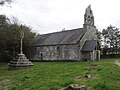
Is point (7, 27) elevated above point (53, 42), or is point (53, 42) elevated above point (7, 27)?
point (7, 27)

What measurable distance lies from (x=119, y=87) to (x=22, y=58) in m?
21.7

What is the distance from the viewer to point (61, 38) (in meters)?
51.7

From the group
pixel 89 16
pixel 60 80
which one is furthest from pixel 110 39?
pixel 60 80

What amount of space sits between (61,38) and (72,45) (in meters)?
5.96

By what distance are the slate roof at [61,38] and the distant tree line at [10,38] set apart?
3.05m

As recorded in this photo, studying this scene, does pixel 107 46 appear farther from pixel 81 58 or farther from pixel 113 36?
pixel 81 58

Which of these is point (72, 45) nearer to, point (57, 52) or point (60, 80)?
point (57, 52)

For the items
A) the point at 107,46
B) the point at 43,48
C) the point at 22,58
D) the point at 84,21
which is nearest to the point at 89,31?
the point at 84,21

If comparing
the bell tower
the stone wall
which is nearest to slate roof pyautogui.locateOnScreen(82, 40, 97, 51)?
the stone wall

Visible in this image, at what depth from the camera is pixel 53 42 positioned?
52.8 metres

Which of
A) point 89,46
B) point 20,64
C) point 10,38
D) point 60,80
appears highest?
point 10,38

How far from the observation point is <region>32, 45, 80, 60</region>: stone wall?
46.1m

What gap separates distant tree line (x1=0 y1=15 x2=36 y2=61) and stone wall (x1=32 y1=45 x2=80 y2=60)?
180 inches

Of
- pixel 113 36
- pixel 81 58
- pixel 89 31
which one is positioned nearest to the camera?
pixel 81 58
